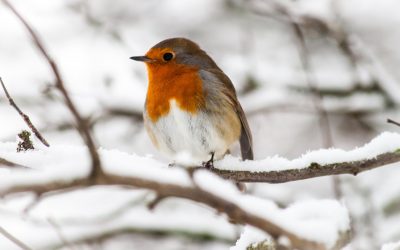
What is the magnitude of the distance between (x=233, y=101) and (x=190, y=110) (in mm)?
514

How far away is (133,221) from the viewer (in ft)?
18.8

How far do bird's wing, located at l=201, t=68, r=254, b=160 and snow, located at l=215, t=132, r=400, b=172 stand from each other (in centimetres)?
150

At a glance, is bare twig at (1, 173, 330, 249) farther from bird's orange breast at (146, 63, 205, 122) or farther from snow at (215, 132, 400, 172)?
bird's orange breast at (146, 63, 205, 122)

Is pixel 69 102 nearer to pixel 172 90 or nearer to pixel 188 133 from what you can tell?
pixel 188 133

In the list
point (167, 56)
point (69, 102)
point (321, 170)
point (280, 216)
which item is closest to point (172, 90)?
point (167, 56)

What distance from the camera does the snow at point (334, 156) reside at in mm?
2887

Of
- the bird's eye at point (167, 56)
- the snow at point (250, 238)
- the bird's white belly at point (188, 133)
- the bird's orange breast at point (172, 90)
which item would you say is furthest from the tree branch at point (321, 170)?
the bird's eye at point (167, 56)

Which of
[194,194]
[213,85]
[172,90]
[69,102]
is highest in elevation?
[213,85]

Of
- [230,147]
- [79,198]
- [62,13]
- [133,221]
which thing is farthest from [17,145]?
[62,13]

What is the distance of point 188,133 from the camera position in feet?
14.5

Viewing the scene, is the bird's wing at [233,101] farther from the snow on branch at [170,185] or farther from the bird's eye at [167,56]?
the snow on branch at [170,185]

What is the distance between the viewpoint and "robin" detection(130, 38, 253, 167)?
445cm

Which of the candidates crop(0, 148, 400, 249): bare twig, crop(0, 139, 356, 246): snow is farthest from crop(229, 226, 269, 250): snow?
crop(0, 148, 400, 249): bare twig

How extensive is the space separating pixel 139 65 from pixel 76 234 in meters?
3.25
